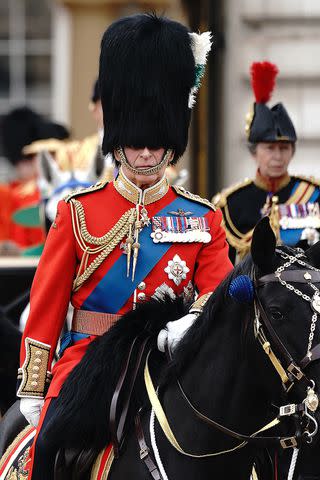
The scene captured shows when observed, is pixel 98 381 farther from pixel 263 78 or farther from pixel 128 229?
pixel 263 78

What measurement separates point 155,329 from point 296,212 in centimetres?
222

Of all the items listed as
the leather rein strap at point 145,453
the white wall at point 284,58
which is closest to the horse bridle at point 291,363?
the leather rein strap at point 145,453

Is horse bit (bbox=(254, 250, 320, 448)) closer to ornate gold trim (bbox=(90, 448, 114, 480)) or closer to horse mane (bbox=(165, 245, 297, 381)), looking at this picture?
horse mane (bbox=(165, 245, 297, 381))

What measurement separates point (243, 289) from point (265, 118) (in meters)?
2.66

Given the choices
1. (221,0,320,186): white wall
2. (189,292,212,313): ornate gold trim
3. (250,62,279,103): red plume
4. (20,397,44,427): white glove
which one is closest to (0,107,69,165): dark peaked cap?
(221,0,320,186): white wall

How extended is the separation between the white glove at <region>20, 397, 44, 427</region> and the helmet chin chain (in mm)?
773

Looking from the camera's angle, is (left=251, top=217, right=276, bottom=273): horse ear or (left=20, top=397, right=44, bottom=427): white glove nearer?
(left=251, top=217, right=276, bottom=273): horse ear

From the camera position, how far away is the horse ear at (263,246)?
167 inches

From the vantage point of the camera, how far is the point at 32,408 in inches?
189

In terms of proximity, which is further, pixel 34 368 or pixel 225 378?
pixel 34 368

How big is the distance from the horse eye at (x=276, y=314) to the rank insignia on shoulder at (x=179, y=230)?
71cm

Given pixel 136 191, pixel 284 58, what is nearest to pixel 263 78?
pixel 136 191

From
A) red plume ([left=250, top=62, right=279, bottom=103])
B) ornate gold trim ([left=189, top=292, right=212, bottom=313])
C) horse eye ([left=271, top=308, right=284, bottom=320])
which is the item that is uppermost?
red plume ([left=250, top=62, right=279, bottom=103])

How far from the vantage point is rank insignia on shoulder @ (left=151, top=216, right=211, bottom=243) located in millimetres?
4836
